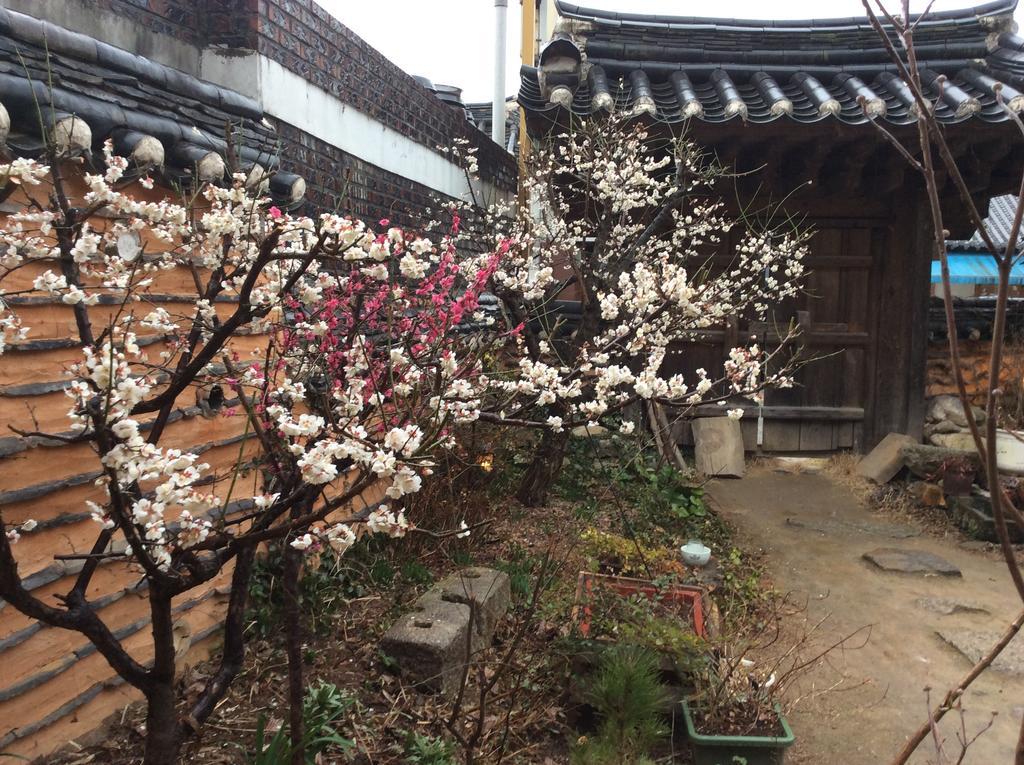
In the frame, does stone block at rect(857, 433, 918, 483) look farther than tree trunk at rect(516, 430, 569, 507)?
Yes

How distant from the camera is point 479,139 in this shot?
32.3 ft

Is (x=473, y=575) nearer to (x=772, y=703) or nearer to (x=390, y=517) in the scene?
(x=772, y=703)

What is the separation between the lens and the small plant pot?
3.98 meters

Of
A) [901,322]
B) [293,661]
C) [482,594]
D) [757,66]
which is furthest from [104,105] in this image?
[901,322]

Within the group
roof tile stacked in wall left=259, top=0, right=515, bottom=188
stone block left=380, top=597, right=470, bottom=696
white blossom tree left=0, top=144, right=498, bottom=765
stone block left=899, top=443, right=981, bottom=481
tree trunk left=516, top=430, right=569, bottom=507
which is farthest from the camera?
stone block left=899, top=443, right=981, bottom=481

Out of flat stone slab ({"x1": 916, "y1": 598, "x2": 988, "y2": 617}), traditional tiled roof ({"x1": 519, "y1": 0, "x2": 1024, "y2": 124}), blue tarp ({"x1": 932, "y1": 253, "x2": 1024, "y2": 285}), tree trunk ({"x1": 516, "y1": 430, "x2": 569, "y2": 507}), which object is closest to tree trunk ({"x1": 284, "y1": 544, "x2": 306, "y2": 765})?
tree trunk ({"x1": 516, "y1": 430, "x2": 569, "y2": 507})

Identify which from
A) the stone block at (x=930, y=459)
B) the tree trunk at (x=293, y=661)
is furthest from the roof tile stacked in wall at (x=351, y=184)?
the stone block at (x=930, y=459)

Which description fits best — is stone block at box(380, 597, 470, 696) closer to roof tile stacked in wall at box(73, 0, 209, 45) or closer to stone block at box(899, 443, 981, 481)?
roof tile stacked in wall at box(73, 0, 209, 45)

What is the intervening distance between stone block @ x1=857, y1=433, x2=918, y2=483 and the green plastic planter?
507cm

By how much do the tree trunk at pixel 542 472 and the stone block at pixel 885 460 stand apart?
372cm

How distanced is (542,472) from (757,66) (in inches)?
188

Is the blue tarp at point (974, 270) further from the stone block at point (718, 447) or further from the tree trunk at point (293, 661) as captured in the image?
the tree trunk at point (293, 661)

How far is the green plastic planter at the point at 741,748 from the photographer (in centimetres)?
306

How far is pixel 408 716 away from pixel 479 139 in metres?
8.15
